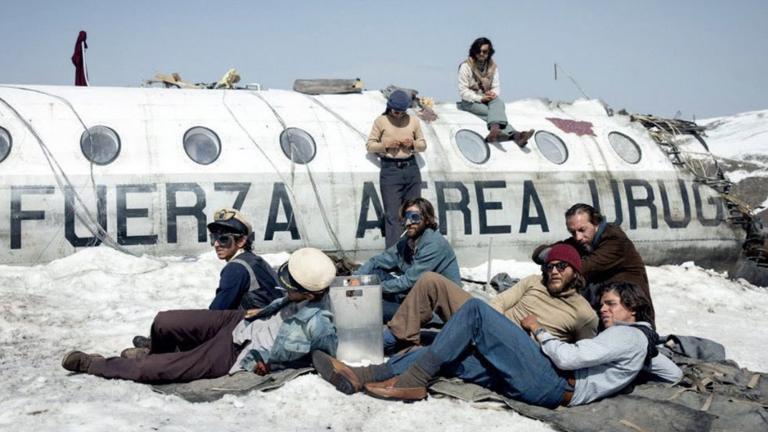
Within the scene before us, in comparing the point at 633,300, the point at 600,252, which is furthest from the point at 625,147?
the point at 633,300

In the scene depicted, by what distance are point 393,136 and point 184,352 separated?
533 centimetres

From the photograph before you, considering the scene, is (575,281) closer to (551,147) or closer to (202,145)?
(202,145)

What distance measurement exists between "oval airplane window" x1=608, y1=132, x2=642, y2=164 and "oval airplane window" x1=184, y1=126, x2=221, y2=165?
6.28 metres

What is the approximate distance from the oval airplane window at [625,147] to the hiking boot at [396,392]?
27.4 feet

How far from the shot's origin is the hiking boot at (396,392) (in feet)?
19.6

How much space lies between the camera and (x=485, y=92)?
12.7 metres


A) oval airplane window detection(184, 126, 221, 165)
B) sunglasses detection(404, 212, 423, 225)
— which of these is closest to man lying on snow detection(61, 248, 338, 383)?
sunglasses detection(404, 212, 423, 225)

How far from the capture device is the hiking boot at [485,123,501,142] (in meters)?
12.3

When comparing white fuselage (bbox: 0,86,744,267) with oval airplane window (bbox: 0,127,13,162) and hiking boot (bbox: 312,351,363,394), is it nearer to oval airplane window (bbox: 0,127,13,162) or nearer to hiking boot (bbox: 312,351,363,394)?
oval airplane window (bbox: 0,127,13,162)

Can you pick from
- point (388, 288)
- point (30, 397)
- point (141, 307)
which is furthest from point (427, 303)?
point (141, 307)

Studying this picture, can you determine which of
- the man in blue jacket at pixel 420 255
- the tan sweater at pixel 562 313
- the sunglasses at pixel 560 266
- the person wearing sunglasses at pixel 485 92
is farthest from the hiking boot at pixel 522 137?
the sunglasses at pixel 560 266

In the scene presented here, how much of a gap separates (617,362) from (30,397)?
13.0 ft

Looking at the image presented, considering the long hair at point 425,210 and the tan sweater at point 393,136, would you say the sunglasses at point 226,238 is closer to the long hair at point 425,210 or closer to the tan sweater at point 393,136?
the long hair at point 425,210

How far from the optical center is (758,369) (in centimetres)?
842
